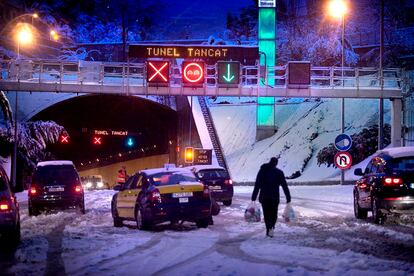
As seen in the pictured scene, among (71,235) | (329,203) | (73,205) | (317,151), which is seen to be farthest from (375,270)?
(317,151)

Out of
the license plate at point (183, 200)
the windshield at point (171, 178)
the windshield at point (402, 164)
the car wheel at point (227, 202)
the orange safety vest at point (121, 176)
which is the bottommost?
the car wheel at point (227, 202)

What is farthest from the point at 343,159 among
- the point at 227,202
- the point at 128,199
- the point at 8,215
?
the point at 8,215

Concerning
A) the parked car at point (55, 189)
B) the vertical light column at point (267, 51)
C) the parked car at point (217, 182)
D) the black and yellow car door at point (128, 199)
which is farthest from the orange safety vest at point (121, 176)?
the vertical light column at point (267, 51)

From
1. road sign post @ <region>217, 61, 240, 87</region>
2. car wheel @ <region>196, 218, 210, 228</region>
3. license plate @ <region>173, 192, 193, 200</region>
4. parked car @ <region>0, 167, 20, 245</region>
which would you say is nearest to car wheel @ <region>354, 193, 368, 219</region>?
car wheel @ <region>196, 218, 210, 228</region>

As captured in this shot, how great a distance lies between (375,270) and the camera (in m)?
8.62

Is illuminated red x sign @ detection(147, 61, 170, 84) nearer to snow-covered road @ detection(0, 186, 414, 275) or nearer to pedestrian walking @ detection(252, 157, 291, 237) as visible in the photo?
snow-covered road @ detection(0, 186, 414, 275)

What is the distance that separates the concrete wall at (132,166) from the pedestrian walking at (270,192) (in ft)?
158

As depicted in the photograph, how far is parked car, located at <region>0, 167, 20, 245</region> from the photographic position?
11945 mm

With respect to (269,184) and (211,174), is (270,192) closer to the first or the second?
(269,184)

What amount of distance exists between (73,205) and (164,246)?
10098 mm

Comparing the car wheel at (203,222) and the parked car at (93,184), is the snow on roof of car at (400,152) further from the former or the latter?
the parked car at (93,184)

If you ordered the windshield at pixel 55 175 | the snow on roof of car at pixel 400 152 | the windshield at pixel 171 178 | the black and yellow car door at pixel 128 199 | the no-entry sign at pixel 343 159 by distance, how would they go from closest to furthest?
the snow on roof of car at pixel 400 152 → the windshield at pixel 171 178 → the black and yellow car door at pixel 128 199 → the windshield at pixel 55 175 → the no-entry sign at pixel 343 159

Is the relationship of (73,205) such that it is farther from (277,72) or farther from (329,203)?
(277,72)

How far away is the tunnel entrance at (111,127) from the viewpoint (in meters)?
54.3
